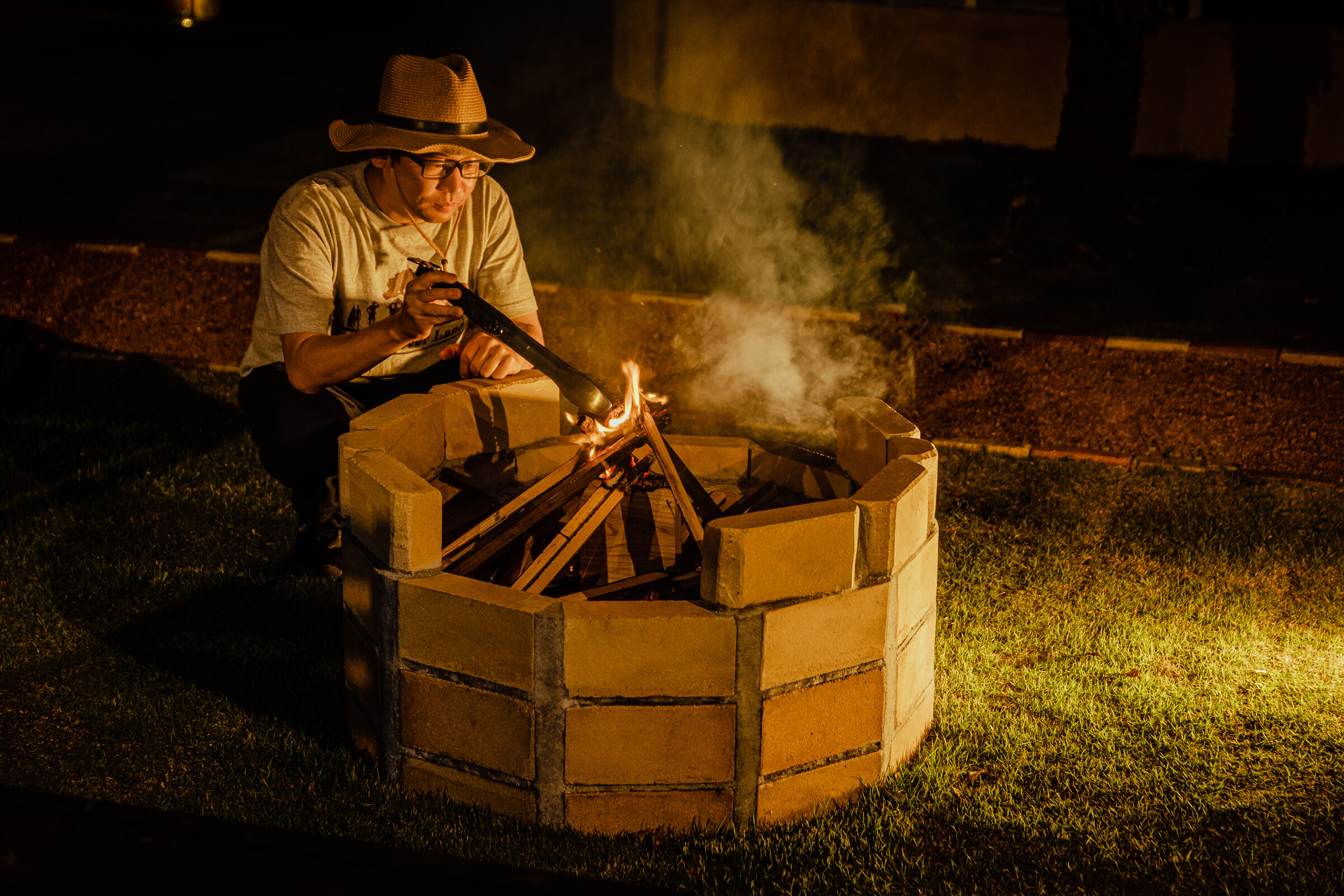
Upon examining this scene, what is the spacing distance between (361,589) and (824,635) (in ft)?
4.06

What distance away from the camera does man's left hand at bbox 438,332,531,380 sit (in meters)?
4.32

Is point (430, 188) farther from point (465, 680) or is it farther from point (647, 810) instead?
point (647, 810)

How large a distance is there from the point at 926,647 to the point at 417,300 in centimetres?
177

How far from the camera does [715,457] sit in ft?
13.8

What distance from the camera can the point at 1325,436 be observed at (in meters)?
6.27

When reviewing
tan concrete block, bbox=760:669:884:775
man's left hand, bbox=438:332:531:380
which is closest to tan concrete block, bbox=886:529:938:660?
tan concrete block, bbox=760:669:884:775

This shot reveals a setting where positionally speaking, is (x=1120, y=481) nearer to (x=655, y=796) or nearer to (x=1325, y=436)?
(x=1325, y=436)

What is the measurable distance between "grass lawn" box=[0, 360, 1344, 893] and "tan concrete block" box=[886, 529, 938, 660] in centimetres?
42

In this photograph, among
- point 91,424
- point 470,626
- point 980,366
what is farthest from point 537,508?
point 980,366

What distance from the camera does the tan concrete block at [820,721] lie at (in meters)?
3.16

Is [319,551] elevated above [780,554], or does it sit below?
below

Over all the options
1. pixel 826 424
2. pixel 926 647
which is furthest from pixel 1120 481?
pixel 926 647

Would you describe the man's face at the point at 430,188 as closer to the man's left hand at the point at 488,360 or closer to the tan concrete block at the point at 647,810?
the man's left hand at the point at 488,360

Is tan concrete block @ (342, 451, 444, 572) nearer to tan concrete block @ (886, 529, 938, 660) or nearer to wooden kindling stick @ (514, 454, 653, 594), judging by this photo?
wooden kindling stick @ (514, 454, 653, 594)
